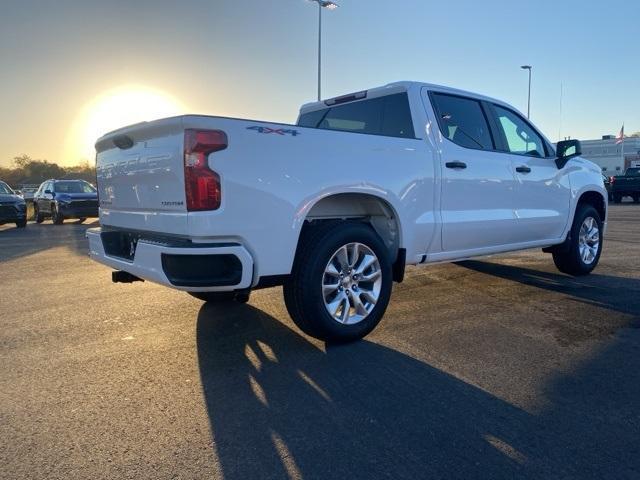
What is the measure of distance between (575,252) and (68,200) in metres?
16.4

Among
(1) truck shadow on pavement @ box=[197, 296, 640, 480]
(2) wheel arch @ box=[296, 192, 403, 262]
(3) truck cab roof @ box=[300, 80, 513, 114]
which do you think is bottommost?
(1) truck shadow on pavement @ box=[197, 296, 640, 480]

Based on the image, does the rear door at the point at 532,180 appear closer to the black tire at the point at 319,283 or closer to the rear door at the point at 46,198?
the black tire at the point at 319,283

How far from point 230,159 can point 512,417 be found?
2.27m

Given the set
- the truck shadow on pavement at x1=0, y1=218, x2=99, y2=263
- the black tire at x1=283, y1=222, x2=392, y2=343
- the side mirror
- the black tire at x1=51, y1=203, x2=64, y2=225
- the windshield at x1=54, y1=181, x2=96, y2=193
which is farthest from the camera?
the windshield at x1=54, y1=181, x2=96, y2=193

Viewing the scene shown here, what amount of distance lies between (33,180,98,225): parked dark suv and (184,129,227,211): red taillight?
1591cm

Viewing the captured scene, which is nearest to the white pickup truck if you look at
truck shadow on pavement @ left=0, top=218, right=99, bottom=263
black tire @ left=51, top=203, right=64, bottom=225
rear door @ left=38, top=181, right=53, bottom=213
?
truck shadow on pavement @ left=0, top=218, right=99, bottom=263

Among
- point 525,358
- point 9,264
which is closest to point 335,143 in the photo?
point 525,358

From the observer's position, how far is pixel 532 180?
5.99m

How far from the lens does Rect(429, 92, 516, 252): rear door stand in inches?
196

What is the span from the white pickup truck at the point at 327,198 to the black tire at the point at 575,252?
2.58 ft

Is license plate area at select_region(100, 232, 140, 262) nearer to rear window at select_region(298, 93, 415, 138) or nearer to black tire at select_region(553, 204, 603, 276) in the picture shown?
rear window at select_region(298, 93, 415, 138)

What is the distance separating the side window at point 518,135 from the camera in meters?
5.88

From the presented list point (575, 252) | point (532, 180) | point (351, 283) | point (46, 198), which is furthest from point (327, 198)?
point (46, 198)

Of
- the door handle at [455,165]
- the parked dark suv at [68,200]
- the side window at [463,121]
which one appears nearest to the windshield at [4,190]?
the parked dark suv at [68,200]
